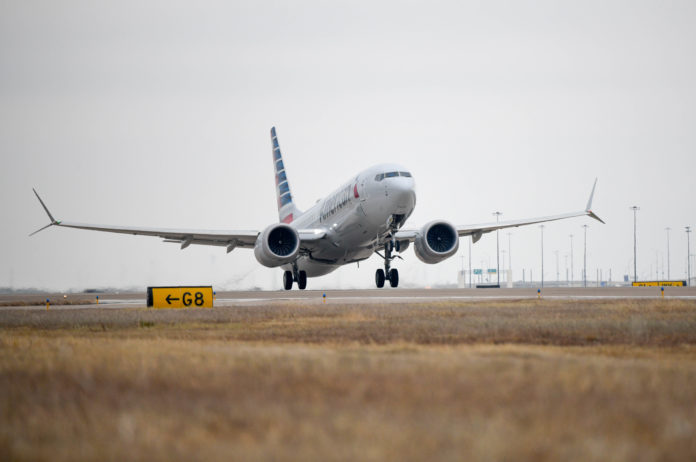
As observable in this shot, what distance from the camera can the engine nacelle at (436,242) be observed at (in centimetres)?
4241

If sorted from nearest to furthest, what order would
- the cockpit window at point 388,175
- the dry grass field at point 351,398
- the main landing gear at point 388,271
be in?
1. the dry grass field at point 351,398
2. the cockpit window at point 388,175
3. the main landing gear at point 388,271

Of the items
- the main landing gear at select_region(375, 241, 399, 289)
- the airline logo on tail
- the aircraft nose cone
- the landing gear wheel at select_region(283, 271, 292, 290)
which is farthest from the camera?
the airline logo on tail

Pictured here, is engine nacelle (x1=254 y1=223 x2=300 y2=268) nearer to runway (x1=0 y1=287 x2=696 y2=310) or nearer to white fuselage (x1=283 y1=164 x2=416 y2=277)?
runway (x1=0 y1=287 x2=696 y2=310)

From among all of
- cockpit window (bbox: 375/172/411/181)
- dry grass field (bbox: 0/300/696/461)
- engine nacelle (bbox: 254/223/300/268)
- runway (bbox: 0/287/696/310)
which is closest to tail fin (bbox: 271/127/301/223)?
engine nacelle (bbox: 254/223/300/268)

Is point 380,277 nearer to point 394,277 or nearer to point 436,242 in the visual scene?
point 394,277

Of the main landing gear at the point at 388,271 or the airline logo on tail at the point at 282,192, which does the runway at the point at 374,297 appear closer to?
the main landing gear at the point at 388,271

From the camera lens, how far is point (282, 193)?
65.9m

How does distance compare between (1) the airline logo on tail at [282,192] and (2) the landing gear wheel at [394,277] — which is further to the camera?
(1) the airline logo on tail at [282,192]

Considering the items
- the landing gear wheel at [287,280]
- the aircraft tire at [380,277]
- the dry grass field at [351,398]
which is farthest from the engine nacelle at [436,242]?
the dry grass field at [351,398]

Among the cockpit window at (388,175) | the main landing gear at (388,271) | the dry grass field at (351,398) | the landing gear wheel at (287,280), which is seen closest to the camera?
the dry grass field at (351,398)

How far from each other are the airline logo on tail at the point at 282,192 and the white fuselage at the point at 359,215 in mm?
13110

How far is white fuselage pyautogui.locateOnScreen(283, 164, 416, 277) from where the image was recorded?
3972 centimetres

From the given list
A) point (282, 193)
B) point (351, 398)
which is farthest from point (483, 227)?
point (351, 398)

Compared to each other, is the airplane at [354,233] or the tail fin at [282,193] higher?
the tail fin at [282,193]
